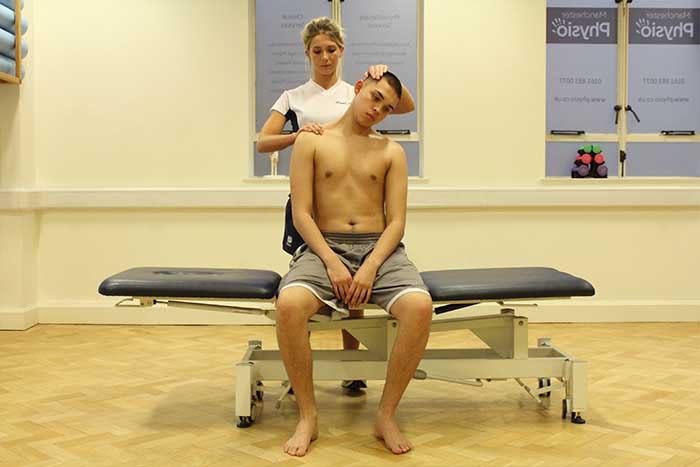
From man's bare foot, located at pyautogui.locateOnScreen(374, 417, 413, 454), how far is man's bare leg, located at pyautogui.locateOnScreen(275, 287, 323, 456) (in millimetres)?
214

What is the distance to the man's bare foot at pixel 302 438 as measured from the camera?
240 cm

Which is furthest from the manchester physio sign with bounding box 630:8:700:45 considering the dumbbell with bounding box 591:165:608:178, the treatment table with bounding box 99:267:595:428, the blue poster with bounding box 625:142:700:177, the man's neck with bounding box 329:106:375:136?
the man's neck with bounding box 329:106:375:136

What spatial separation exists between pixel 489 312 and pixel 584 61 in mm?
2022

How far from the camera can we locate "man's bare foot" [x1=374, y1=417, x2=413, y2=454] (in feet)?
7.93

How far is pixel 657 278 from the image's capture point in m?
5.18

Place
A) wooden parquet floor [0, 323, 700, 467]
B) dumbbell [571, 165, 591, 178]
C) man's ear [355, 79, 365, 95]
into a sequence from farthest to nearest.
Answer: dumbbell [571, 165, 591, 178] → man's ear [355, 79, 365, 95] → wooden parquet floor [0, 323, 700, 467]

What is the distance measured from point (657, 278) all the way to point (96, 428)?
154 inches

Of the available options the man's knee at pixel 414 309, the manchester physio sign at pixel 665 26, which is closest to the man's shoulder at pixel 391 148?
the man's knee at pixel 414 309

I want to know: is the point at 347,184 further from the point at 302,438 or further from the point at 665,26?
the point at 665,26

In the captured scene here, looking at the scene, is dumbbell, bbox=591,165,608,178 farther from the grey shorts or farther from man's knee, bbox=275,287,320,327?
man's knee, bbox=275,287,320,327

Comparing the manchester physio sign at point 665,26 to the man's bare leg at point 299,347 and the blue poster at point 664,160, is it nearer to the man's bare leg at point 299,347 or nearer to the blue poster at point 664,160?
the blue poster at point 664,160

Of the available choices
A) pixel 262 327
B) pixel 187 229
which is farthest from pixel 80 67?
pixel 262 327

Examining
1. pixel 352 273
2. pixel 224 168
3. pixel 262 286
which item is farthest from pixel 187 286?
pixel 224 168

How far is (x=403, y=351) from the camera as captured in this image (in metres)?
2.49
